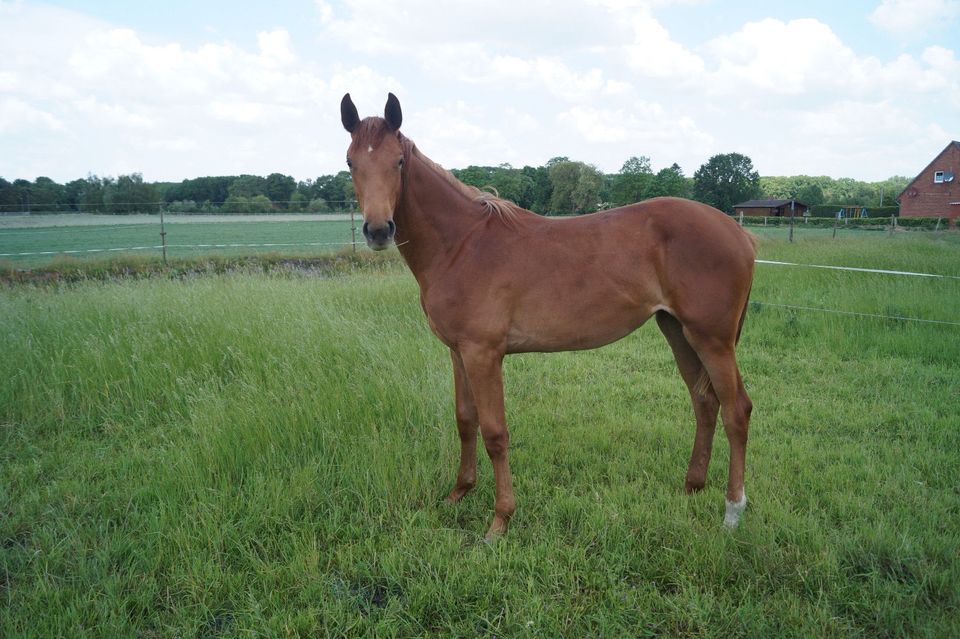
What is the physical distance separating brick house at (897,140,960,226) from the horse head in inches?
1989

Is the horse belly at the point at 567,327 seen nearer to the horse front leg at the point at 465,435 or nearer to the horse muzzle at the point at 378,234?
the horse front leg at the point at 465,435

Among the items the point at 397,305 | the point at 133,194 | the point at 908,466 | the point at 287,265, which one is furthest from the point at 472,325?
the point at 133,194

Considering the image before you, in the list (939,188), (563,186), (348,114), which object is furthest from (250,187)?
(939,188)

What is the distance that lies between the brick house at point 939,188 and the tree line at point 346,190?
15.2 meters

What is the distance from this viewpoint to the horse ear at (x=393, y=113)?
2729 millimetres

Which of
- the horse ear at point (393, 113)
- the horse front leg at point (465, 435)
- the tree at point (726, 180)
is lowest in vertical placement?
the horse front leg at point (465, 435)

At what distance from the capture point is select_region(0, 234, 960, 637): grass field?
7.55ft

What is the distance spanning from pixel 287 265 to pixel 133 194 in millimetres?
26231

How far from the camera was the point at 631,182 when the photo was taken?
105 feet

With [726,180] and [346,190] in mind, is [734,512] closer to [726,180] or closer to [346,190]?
[346,190]

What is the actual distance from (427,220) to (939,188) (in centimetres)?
5309

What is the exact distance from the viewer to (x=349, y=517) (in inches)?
118

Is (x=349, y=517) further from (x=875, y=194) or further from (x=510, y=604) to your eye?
(x=875, y=194)

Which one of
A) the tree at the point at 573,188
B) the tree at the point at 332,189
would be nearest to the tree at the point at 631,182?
the tree at the point at 573,188
